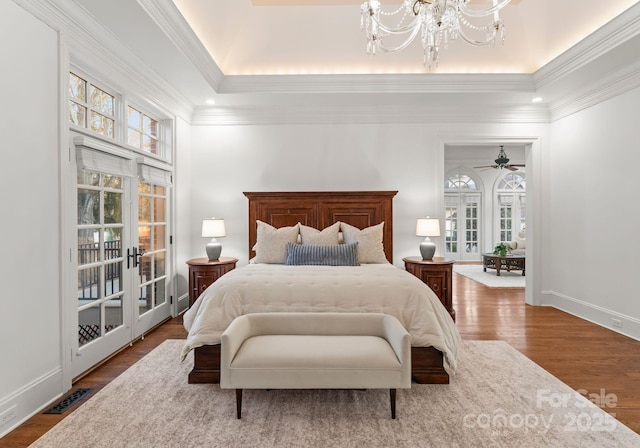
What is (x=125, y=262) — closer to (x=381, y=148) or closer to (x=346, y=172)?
(x=346, y=172)

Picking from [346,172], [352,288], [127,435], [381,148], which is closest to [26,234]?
[127,435]

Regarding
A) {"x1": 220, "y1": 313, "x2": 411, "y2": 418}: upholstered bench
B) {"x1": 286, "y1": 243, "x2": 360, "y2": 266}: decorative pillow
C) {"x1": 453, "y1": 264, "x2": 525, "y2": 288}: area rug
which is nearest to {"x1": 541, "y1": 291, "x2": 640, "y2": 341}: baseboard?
{"x1": 453, "y1": 264, "x2": 525, "y2": 288}: area rug

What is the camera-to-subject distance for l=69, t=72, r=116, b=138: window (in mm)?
2908

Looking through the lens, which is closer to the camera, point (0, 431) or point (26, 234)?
point (0, 431)

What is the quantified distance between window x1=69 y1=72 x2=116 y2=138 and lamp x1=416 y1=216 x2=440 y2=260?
3747mm

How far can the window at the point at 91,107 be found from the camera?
291 cm

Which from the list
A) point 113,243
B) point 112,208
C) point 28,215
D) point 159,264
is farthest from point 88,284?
point 159,264

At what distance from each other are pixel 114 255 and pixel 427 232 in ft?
12.0

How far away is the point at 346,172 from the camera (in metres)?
5.10

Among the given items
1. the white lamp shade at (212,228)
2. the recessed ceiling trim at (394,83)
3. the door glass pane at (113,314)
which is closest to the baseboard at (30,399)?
the door glass pane at (113,314)

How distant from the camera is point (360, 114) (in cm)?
505

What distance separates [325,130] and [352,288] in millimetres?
2884

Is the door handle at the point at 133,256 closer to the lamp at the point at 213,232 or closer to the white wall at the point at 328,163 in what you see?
the lamp at the point at 213,232

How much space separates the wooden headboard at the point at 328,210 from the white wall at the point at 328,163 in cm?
17
